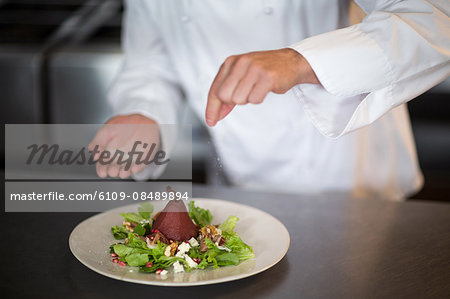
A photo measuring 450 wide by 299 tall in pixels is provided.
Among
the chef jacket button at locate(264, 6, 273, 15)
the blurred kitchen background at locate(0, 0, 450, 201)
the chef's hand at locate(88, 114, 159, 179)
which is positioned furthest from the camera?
the blurred kitchen background at locate(0, 0, 450, 201)

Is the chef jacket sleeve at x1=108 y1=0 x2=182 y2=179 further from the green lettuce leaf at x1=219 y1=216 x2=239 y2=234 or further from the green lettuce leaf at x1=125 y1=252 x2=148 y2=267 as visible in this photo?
the green lettuce leaf at x1=125 y1=252 x2=148 y2=267

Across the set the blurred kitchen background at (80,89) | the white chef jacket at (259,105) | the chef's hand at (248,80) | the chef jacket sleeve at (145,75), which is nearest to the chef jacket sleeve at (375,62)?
the chef's hand at (248,80)

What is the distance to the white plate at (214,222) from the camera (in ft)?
2.31

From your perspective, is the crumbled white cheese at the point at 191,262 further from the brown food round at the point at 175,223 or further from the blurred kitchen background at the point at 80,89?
the blurred kitchen background at the point at 80,89

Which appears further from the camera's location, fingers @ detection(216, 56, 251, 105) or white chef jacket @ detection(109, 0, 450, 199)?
white chef jacket @ detection(109, 0, 450, 199)

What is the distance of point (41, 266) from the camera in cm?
81

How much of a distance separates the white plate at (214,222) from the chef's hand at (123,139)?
0.07 m

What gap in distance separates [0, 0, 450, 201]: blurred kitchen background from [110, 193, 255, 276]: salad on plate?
4.15 ft

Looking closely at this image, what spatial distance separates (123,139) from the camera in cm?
104

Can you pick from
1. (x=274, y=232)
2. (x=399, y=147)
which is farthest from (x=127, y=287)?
(x=399, y=147)

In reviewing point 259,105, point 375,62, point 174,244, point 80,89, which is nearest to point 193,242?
point 174,244

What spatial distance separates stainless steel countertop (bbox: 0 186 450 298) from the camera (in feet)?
2.43

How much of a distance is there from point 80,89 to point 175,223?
1.56 m

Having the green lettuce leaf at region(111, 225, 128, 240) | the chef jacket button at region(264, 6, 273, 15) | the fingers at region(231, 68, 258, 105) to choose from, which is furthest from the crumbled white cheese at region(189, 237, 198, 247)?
the chef jacket button at region(264, 6, 273, 15)
